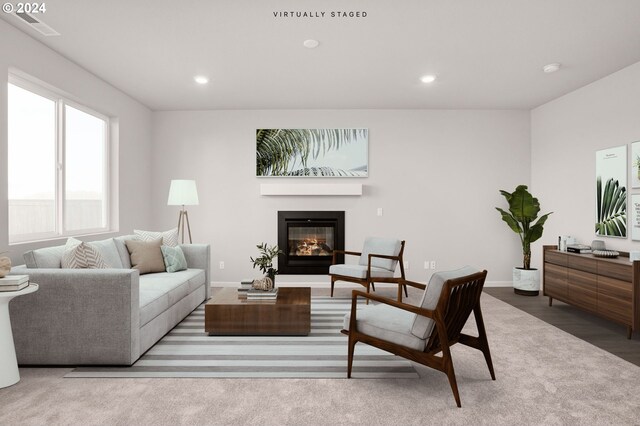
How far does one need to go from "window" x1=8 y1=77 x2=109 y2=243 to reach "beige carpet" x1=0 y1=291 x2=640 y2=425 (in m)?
1.71

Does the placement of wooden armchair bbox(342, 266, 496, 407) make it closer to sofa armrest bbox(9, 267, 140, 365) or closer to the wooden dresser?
sofa armrest bbox(9, 267, 140, 365)

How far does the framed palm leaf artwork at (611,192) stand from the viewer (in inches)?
171

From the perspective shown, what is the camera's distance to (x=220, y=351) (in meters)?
3.21

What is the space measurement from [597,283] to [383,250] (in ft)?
7.68

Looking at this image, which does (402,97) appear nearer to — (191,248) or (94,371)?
(191,248)

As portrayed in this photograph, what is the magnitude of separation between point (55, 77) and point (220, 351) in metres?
3.17

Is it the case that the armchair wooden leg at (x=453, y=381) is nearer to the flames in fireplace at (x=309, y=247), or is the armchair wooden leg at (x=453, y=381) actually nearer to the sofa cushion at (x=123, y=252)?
the sofa cushion at (x=123, y=252)

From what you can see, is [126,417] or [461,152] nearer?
[126,417]

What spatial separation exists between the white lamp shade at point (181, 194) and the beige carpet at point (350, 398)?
8.87 feet

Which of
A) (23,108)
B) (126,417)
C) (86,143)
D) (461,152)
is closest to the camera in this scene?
(126,417)

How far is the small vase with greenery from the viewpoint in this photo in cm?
552

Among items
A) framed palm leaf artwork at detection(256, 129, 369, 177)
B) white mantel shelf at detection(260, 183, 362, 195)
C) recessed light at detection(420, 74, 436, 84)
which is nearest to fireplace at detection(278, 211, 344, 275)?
white mantel shelf at detection(260, 183, 362, 195)

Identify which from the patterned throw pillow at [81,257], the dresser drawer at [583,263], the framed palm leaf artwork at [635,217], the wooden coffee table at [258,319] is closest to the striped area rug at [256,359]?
the wooden coffee table at [258,319]

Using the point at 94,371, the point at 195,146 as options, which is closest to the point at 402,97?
the point at 195,146
